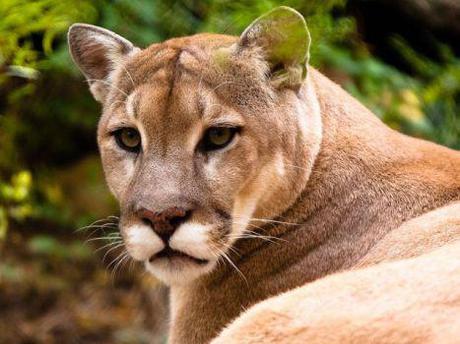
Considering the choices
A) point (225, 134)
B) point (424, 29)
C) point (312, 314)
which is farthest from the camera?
point (424, 29)

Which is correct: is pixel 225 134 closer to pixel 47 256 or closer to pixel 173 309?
pixel 173 309

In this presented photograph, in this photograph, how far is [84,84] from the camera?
6.73 metres

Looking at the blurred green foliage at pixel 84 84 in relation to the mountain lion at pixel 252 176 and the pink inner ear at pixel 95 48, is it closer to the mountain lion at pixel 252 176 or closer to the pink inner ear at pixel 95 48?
the pink inner ear at pixel 95 48

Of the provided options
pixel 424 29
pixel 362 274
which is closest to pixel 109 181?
pixel 362 274

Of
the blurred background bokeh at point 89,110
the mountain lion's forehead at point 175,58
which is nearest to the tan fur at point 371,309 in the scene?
the blurred background bokeh at point 89,110

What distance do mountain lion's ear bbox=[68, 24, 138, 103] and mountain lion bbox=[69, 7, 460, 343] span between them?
23 millimetres

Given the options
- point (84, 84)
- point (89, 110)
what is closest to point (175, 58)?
point (84, 84)

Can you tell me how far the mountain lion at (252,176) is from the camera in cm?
384

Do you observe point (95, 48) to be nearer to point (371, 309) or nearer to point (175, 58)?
point (175, 58)

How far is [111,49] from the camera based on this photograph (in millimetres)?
4496

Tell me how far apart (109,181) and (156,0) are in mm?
889

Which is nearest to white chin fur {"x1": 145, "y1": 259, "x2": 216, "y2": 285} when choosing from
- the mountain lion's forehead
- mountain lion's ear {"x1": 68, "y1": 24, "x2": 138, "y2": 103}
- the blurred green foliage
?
the mountain lion's forehead

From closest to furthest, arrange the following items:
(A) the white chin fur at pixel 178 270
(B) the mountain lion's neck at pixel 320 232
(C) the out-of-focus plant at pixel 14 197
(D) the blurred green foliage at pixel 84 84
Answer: (D) the blurred green foliage at pixel 84 84 → (A) the white chin fur at pixel 178 270 → (B) the mountain lion's neck at pixel 320 232 → (C) the out-of-focus plant at pixel 14 197

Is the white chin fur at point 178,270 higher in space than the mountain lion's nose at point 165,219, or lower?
lower
